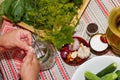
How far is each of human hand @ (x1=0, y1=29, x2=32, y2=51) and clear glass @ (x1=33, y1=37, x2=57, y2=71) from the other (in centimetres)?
8

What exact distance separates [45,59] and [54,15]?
19cm

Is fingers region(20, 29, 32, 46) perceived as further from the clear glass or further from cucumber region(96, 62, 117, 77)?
cucumber region(96, 62, 117, 77)

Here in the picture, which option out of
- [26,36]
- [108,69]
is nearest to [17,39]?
[26,36]

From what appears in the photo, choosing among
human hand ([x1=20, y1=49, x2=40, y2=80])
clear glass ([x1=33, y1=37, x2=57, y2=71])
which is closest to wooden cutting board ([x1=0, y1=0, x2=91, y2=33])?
clear glass ([x1=33, y1=37, x2=57, y2=71])

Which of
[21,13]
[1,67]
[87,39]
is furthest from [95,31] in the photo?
[1,67]

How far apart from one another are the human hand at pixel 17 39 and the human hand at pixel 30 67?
0.05 m

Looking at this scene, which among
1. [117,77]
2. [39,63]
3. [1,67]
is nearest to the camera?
[117,77]

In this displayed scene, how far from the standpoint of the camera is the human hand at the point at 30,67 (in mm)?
1209

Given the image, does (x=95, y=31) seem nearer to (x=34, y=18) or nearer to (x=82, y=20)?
(x=82, y=20)

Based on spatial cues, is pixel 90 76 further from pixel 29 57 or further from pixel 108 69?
pixel 29 57

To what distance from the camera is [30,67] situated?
4.03 ft

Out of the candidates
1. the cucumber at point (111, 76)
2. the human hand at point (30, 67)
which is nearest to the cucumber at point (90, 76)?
the cucumber at point (111, 76)

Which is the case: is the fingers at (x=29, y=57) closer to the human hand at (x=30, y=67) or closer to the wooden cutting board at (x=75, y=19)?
the human hand at (x=30, y=67)

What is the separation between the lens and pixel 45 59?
134 centimetres
